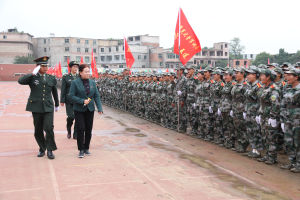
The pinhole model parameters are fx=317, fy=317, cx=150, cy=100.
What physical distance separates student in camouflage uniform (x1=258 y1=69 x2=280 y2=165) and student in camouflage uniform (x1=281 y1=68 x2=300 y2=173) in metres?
0.19

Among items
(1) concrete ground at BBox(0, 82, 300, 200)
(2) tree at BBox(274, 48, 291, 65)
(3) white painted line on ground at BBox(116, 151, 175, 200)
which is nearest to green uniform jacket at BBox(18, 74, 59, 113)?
(1) concrete ground at BBox(0, 82, 300, 200)

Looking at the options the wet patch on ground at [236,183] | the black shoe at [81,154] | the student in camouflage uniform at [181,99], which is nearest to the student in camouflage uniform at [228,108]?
the wet patch on ground at [236,183]

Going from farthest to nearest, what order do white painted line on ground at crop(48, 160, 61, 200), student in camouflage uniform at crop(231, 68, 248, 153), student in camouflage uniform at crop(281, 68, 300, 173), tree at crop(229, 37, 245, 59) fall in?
tree at crop(229, 37, 245, 59)
student in camouflage uniform at crop(231, 68, 248, 153)
student in camouflage uniform at crop(281, 68, 300, 173)
white painted line on ground at crop(48, 160, 61, 200)

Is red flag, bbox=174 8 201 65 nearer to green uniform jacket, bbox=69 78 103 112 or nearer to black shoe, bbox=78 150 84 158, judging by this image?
green uniform jacket, bbox=69 78 103 112

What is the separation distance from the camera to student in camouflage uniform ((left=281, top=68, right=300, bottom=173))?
568 cm

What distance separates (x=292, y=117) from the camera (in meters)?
5.74

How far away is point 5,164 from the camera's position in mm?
5820

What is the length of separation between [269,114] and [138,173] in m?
2.85

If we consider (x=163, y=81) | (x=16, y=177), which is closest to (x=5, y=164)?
(x=16, y=177)

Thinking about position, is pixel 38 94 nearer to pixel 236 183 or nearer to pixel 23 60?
pixel 236 183

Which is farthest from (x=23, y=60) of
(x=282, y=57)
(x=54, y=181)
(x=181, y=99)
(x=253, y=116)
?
(x=54, y=181)

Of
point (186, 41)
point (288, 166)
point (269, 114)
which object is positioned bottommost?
point (288, 166)

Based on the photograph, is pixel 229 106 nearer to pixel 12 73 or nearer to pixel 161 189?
pixel 161 189

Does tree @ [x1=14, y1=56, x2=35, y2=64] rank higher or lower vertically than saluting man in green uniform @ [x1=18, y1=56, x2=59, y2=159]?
higher
